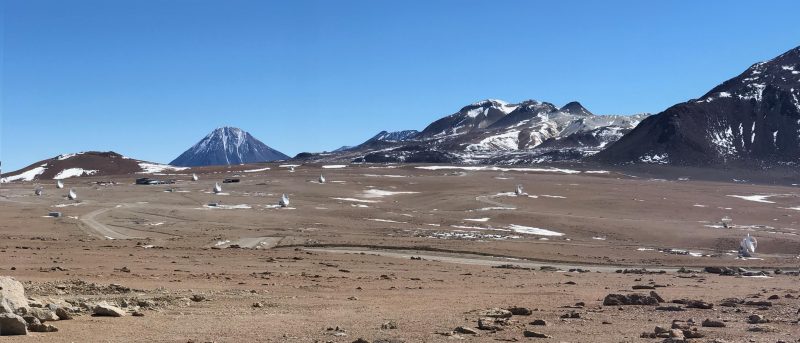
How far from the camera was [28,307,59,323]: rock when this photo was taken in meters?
14.0

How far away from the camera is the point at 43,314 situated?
14.2 metres

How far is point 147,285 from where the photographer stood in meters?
21.6

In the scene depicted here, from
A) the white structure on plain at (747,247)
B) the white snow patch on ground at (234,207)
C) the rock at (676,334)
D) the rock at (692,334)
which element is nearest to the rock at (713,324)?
the rock at (692,334)

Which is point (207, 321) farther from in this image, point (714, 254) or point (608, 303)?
point (714, 254)

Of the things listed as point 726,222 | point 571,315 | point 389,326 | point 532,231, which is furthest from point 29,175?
point 571,315

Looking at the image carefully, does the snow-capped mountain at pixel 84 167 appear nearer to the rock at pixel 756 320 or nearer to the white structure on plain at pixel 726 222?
the white structure on plain at pixel 726 222

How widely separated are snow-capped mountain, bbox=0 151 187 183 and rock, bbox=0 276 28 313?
498ft

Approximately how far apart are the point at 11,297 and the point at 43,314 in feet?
1.99

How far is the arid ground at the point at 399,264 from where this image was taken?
14.9 meters

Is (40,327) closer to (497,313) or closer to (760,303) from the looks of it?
(497,313)

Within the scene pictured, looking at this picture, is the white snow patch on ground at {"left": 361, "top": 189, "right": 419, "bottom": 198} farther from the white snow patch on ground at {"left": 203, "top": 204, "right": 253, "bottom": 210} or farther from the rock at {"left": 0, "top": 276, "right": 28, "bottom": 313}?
the rock at {"left": 0, "top": 276, "right": 28, "bottom": 313}

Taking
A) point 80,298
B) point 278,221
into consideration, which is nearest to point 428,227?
point 278,221

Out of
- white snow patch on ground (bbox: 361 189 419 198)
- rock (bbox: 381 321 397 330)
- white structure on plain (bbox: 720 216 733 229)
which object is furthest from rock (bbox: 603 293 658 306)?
white snow patch on ground (bbox: 361 189 419 198)

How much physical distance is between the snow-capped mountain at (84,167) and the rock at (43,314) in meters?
152
